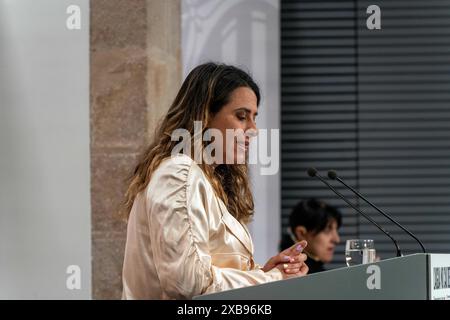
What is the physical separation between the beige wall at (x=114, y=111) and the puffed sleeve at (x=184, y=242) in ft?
6.17

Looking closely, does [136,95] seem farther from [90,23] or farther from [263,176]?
[263,176]

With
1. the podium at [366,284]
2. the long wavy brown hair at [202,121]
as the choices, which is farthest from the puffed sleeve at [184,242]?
the podium at [366,284]

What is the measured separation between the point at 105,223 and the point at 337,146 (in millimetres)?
2713

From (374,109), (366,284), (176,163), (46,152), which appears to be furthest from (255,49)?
(366,284)

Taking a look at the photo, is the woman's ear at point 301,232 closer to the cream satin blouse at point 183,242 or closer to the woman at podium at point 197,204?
the woman at podium at point 197,204

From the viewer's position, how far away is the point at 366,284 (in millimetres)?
2326

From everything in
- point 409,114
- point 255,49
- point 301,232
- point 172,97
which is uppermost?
point 255,49

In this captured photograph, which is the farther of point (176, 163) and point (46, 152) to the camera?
point (46, 152)

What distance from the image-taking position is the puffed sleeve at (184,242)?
247 cm

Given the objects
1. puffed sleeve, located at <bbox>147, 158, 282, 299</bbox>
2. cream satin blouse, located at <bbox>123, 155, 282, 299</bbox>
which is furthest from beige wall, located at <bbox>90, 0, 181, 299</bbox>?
puffed sleeve, located at <bbox>147, 158, 282, 299</bbox>

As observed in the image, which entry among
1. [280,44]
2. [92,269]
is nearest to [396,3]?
[280,44]

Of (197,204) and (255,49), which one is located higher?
(255,49)

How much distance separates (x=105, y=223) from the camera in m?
4.47

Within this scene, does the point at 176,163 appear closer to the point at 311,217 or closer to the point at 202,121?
the point at 202,121
